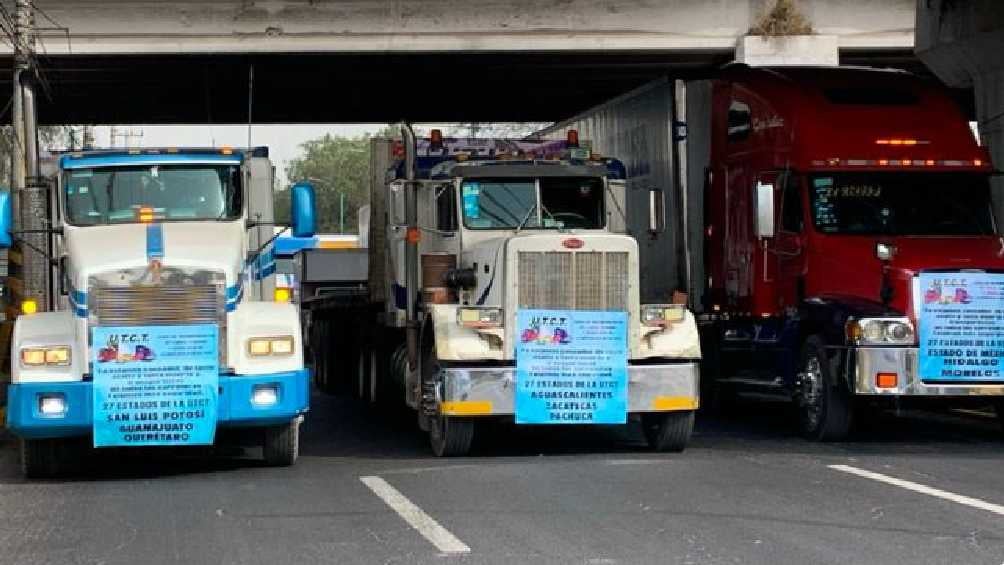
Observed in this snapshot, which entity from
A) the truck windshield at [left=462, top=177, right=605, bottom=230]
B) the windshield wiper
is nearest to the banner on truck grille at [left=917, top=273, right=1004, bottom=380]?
the truck windshield at [left=462, top=177, right=605, bottom=230]

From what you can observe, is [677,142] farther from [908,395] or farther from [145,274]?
[145,274]

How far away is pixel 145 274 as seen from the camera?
45.3ft

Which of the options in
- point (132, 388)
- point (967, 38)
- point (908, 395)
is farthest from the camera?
point (967, 38)

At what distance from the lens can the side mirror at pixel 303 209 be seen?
14938 millimetres

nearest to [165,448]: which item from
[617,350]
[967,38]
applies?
[617,350]

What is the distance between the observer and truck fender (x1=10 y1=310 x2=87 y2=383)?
1346 centimetres

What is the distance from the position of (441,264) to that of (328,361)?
28.7 feet

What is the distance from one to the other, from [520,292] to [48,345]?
4271mm

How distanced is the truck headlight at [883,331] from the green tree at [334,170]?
94.3 meters

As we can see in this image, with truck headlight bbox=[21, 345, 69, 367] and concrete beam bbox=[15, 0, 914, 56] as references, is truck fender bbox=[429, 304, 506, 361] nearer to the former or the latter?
truck headlight bbox=[21, 345, 69, 367]

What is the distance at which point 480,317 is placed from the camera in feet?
49.5

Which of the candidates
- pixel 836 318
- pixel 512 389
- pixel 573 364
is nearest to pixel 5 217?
pixel 512 389

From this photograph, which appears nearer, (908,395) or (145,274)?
(145,274)

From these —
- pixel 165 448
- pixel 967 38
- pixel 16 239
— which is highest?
pixel 967 38
